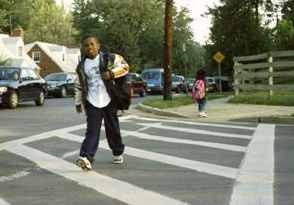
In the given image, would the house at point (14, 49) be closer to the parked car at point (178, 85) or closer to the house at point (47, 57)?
the house at point (47, 57)

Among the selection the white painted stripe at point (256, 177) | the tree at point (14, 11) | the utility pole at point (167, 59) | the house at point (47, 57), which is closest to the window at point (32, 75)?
the utility pole at point (167, 59)

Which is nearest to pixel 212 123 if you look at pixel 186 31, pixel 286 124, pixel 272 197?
pixel 286 124

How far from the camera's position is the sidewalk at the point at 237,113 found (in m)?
16.6

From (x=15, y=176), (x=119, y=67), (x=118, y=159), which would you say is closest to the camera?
(x=15, y=176)

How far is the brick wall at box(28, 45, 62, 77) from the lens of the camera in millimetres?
76812

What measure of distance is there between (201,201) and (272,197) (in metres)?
0.76

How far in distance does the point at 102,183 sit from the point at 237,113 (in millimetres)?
11191

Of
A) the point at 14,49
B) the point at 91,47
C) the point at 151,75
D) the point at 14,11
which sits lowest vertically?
the point at 151,75

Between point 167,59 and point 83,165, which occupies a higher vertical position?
point 167,59

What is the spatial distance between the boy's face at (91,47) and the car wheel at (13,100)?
14256mm

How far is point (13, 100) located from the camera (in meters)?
22.9

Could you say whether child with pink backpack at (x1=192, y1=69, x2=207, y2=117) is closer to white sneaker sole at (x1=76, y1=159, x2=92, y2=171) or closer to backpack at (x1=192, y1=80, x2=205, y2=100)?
backpack at (x1=192, y1=80, x2=205, y2=100)

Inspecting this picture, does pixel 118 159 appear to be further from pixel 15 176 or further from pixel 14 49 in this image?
pixel 14 49

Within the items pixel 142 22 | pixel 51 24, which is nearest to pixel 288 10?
pixel 142 22
